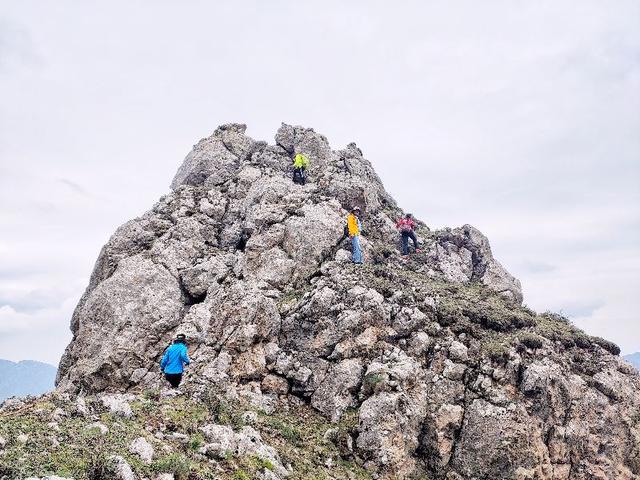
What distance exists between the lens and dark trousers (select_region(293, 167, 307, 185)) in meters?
39.7

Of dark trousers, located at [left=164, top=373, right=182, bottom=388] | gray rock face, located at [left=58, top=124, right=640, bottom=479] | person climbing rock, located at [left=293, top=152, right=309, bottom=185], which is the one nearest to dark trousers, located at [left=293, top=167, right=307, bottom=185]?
person climbing rock, located at [left=293, top=152, right=309, bottom=185]

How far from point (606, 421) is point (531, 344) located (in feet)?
16.4

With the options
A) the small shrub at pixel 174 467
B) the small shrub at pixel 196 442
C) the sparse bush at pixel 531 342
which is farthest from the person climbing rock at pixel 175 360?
the sparse bush at pixel 531 342

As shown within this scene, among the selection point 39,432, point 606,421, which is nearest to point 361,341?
point 606,421

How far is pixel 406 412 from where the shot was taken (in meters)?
21.2

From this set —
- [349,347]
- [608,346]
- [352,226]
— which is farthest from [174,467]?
[608,346]

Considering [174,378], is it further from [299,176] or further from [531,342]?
[299,176]

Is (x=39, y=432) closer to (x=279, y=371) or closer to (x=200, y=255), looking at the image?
(x=279, y=371)

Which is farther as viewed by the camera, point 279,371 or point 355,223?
point 355,223

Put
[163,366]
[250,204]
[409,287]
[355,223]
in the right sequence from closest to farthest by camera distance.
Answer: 1. [163,366]
2. [409,287]
3. [355,223]
4. [250,204]

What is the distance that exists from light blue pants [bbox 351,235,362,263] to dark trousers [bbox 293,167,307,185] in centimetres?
1048

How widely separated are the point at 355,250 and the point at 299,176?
1190 cm

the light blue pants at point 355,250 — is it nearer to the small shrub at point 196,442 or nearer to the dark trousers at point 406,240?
the dark trousers at point 406,240

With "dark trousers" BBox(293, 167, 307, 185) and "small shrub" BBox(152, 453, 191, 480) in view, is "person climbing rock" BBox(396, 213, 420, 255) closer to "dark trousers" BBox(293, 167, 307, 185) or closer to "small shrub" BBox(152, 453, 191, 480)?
"dark trousers" BBox(293, 167, 307, 185)
